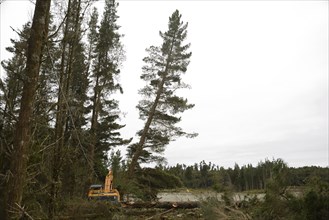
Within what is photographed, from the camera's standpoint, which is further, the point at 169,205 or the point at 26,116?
the point at 169,205

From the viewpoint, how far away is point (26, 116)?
4797 mm

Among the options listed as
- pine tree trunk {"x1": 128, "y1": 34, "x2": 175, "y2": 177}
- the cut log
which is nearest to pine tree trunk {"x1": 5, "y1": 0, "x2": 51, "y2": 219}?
the cut log

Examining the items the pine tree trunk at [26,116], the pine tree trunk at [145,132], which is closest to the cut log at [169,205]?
the pine tree trunk at [145,132]

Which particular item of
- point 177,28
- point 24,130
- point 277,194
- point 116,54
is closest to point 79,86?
point 116,54

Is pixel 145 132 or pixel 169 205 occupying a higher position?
pixel 145 132

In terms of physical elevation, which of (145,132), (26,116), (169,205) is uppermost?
(145,132)

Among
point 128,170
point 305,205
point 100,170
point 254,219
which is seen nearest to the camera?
point 305,205

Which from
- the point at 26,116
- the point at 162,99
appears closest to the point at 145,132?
the point at 162,99

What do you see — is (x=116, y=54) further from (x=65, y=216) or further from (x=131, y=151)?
(x=65, y=216)

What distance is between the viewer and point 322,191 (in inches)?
319

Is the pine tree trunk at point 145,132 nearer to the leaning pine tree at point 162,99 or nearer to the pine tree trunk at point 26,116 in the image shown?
the leaning pine tree at point 162,99

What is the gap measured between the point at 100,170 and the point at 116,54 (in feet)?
25.7

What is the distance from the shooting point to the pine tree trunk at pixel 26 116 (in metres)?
4.56

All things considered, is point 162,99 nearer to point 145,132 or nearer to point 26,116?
point 145,132
